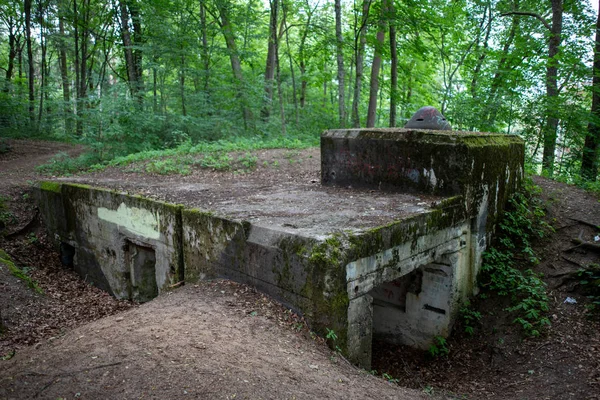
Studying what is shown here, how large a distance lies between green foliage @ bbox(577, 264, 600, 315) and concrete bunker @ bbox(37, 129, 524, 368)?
4.35ft

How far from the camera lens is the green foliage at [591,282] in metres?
5.79

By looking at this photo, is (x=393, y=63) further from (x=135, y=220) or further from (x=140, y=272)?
(x=140, y=272)

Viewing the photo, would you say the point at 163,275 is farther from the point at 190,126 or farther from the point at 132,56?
the point at 132,56

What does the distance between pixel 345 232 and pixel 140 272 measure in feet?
14.8

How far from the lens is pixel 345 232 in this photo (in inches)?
175

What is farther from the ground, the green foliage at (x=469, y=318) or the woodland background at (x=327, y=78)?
the woodland background at (x=327, y=78)

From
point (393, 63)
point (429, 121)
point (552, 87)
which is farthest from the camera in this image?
point (393, 63)

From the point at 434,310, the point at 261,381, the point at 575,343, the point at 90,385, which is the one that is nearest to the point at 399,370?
the point at 434,310

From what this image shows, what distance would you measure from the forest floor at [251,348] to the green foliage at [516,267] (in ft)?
0.51

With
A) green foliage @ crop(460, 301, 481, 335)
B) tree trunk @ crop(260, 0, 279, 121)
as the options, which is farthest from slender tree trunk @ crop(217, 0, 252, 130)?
green foliage @ crop(460, 301, 481, 335)

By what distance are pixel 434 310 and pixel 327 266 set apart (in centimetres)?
293

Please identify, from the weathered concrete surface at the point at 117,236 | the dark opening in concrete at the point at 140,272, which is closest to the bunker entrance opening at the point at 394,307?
the weathered concrete surface at the point at 117,236

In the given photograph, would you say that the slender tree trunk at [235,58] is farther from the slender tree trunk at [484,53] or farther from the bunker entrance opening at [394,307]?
the bunker entrance opening at [394,307]

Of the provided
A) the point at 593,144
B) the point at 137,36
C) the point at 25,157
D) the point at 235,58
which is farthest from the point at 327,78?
the point at 25,157
